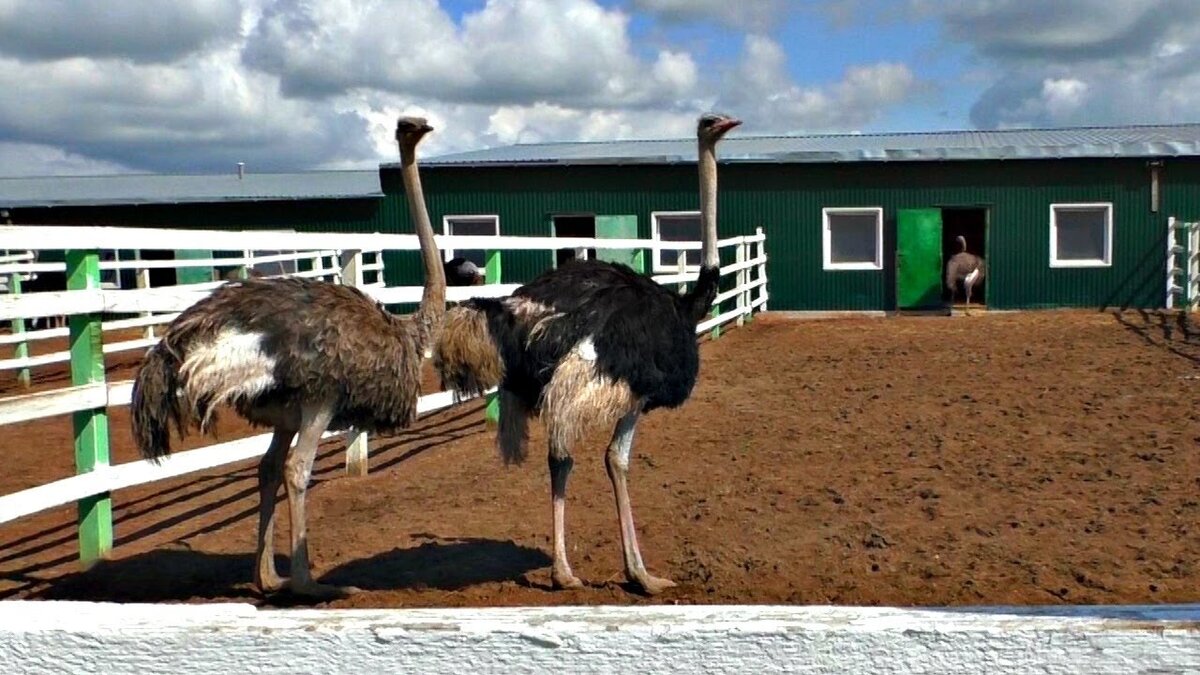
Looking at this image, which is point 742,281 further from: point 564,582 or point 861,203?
point 564,582

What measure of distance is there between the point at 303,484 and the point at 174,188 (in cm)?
2544

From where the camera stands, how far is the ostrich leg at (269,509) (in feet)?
13.5

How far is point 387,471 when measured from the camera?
6.76m

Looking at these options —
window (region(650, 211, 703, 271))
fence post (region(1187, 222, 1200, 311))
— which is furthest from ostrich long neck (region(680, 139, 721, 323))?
fence post (region(1187, 222, 1200, 311))

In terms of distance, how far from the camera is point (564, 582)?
4223 mm

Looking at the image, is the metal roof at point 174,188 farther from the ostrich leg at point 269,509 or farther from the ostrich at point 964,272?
the ostrich leg at point 269,509

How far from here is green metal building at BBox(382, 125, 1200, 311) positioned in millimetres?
19344

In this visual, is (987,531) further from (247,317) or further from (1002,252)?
(1002,252)

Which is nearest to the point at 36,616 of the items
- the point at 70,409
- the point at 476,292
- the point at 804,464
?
the point at 70,409

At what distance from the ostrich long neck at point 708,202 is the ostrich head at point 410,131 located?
3.97ft

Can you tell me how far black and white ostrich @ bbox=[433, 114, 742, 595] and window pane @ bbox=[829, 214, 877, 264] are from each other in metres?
16.4

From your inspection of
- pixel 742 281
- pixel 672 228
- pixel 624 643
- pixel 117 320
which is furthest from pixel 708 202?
pixel 672 228

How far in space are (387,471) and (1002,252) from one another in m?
15.2

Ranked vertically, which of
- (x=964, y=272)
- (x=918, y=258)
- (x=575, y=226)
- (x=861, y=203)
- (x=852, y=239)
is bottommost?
(x=964, y=272)
